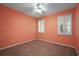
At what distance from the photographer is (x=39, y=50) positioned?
5.97ft

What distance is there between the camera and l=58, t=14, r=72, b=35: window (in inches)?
68.8

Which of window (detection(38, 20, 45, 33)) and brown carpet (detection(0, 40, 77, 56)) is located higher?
window (detection(38, 20, 45, 33))

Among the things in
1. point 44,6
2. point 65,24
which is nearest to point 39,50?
point 65,24

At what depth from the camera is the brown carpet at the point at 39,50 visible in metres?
1.76

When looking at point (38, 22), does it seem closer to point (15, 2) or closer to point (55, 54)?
point (15, 2)

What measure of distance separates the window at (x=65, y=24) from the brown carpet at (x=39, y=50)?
1.05ft

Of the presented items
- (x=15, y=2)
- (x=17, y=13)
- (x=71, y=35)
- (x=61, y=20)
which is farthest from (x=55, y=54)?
(x=15, y=2)

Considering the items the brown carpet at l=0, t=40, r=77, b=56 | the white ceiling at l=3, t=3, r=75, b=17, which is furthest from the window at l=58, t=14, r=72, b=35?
the brown carpet at l=0, t=40, r=77, b=56

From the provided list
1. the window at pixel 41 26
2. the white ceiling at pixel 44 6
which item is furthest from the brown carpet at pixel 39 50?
the white ceiling at pixel 44 6

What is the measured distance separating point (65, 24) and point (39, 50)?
2.51 ft

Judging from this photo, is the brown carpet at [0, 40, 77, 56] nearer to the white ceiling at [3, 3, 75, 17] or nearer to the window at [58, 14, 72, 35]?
the window at [58, 14, 72, 35]

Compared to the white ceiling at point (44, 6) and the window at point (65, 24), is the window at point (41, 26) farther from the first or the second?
the window at point (65, 24)

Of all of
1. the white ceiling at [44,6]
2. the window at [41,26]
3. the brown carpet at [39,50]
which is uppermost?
the white ceiling at [44,6]

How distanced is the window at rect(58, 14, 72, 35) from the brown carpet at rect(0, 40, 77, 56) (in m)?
0.32
